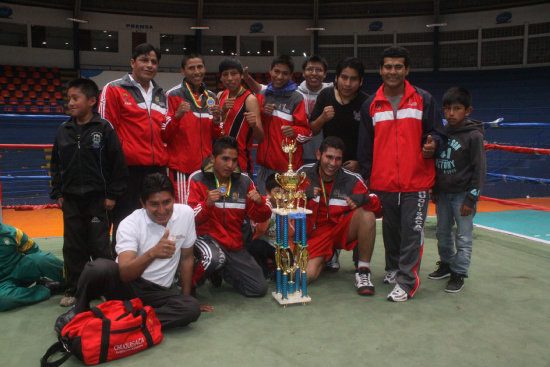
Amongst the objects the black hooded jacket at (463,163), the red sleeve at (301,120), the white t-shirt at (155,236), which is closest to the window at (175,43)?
the red sleeve at (301,120)

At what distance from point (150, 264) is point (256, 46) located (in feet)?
50.9

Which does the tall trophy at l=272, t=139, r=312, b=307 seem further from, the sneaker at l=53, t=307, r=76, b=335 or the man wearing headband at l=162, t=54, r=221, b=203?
the sneaker at l=53, t=307, r=76, b=335

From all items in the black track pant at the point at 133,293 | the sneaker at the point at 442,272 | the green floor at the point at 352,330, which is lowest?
the green floor at the point at 352,330

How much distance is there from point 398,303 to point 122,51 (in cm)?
1573

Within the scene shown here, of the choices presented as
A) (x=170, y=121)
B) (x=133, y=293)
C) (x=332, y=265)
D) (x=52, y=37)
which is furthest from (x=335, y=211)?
(x=52, y=37)

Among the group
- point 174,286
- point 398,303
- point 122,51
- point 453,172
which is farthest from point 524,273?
point 122,51

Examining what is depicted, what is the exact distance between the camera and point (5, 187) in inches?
342

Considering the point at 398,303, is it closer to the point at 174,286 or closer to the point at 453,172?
the point at 453,172

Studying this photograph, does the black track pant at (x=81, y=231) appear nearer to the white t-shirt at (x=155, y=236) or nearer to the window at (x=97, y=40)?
the white t-shirt at (x=155, y=236)

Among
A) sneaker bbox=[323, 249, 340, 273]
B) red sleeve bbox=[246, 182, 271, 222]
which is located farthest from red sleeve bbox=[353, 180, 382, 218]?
red sleeve bbox=[246, 182, 271, 222]

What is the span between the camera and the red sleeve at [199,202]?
A: 120 inches

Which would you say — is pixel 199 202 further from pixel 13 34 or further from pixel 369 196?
pixel 13 34

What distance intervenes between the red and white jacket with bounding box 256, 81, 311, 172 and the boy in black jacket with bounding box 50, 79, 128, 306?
119 cm

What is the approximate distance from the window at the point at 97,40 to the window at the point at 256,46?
4.64 m
